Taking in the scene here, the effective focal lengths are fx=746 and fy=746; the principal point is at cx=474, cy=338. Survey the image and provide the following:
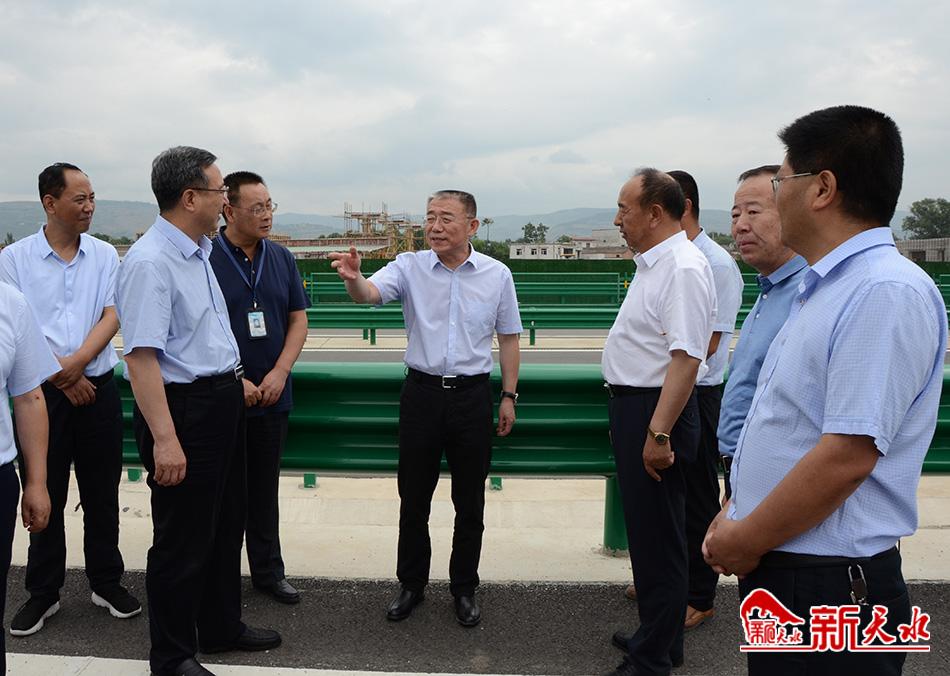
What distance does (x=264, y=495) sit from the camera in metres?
3.74

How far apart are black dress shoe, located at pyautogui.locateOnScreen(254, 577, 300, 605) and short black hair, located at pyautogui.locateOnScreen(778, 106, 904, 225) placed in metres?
2.89

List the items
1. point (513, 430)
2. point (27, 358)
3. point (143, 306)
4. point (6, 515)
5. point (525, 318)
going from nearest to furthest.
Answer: point (6, 515), point (27, 358), point (143, 306), point (513, 430), point (525, 318)

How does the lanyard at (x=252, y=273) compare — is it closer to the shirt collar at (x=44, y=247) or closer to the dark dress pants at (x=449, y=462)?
the shirt collar at (x=44, y=247)

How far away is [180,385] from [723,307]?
8.10 ft

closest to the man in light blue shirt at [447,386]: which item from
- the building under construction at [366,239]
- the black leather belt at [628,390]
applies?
the black leather belt at [628,390]

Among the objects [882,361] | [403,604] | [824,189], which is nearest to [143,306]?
[403,604]

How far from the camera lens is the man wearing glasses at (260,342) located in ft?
11.8

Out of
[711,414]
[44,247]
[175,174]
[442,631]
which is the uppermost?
[175,174]

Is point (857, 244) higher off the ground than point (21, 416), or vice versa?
point (857, 244)

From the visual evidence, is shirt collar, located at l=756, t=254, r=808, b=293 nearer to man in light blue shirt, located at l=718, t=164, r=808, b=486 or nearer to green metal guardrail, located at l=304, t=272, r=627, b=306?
man in light blue shirt, located at l=718, t=164, r=808, b=486

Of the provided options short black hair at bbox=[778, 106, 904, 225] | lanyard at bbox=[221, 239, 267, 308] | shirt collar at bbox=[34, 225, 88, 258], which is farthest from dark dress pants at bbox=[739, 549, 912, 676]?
shirt collar at bbox=[34, 225, 88, 258]

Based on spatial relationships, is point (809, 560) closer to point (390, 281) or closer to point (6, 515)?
point (6, 515)

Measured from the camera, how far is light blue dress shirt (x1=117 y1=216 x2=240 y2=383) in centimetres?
276

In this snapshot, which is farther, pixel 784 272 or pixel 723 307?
pixel 723 307
